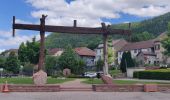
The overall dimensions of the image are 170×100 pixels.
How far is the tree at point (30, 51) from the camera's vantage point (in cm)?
8975

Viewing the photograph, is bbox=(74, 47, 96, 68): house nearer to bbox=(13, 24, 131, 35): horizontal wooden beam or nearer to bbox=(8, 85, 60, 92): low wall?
bbox=(13, 24, 131, 35): horizontal wooden beam

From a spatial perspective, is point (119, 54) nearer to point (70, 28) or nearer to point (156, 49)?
point (156, 49)

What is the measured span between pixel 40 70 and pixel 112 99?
861 cm

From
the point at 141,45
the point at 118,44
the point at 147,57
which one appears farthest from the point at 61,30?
the point at 118,44

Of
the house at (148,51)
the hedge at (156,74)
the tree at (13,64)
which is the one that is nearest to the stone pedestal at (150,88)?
the hedge at (156,74)

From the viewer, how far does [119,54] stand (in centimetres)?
13875

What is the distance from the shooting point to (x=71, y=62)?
85.5 m

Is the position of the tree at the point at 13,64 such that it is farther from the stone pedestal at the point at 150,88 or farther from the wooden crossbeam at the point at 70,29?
the stone pedestal at the point at 150,88

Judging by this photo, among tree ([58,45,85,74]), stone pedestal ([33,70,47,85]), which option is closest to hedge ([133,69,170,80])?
tree ([58,45,85,74])

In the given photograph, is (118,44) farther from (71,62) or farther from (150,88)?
(150,88)

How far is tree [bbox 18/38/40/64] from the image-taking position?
8975 cm

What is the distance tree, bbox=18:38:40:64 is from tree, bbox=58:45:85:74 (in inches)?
233

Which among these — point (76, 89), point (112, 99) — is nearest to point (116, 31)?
point (76, 89)

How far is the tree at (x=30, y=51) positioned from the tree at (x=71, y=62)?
5912mm
